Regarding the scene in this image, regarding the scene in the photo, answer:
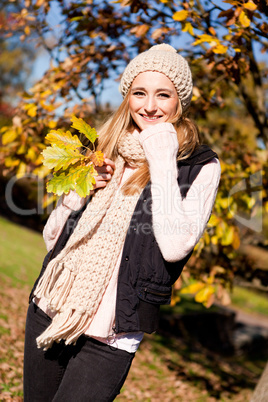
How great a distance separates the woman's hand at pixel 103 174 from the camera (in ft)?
6.25

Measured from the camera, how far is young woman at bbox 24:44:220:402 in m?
1.64

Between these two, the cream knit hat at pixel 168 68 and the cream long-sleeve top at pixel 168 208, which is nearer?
the cream long-sleeve top at pixel 168 208

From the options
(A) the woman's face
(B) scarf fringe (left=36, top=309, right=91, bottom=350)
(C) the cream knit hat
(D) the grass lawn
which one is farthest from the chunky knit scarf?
(D) the grass lawn

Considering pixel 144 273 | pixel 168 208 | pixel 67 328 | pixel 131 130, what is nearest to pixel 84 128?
pixel 131 130

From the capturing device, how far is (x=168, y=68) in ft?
6.24

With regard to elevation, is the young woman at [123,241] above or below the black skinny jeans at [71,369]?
above

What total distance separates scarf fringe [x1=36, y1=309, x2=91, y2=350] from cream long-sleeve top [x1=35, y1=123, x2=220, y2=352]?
4 centimetres

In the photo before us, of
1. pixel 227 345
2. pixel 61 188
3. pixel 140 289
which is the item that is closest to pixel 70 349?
pixel 140 289

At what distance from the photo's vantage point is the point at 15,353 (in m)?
4.52

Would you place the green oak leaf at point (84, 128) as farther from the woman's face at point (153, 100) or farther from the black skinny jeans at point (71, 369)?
the black skinny jeans at point (71, 369)

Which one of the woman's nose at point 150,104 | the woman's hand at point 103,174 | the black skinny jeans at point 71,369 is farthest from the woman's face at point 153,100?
the black skinny jeans at point 71,369

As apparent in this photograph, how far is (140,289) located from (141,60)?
110 cm

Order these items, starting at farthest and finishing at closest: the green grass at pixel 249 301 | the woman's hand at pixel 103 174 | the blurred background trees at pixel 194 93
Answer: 1. the green grass at pixel 249 301
2. the blurred background trees at pixel 194 93
3. the woman's hand at pixel 103 174

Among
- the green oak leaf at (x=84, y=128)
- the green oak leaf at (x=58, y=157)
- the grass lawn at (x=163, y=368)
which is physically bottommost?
the grass lawn at (x=163, y=368)
